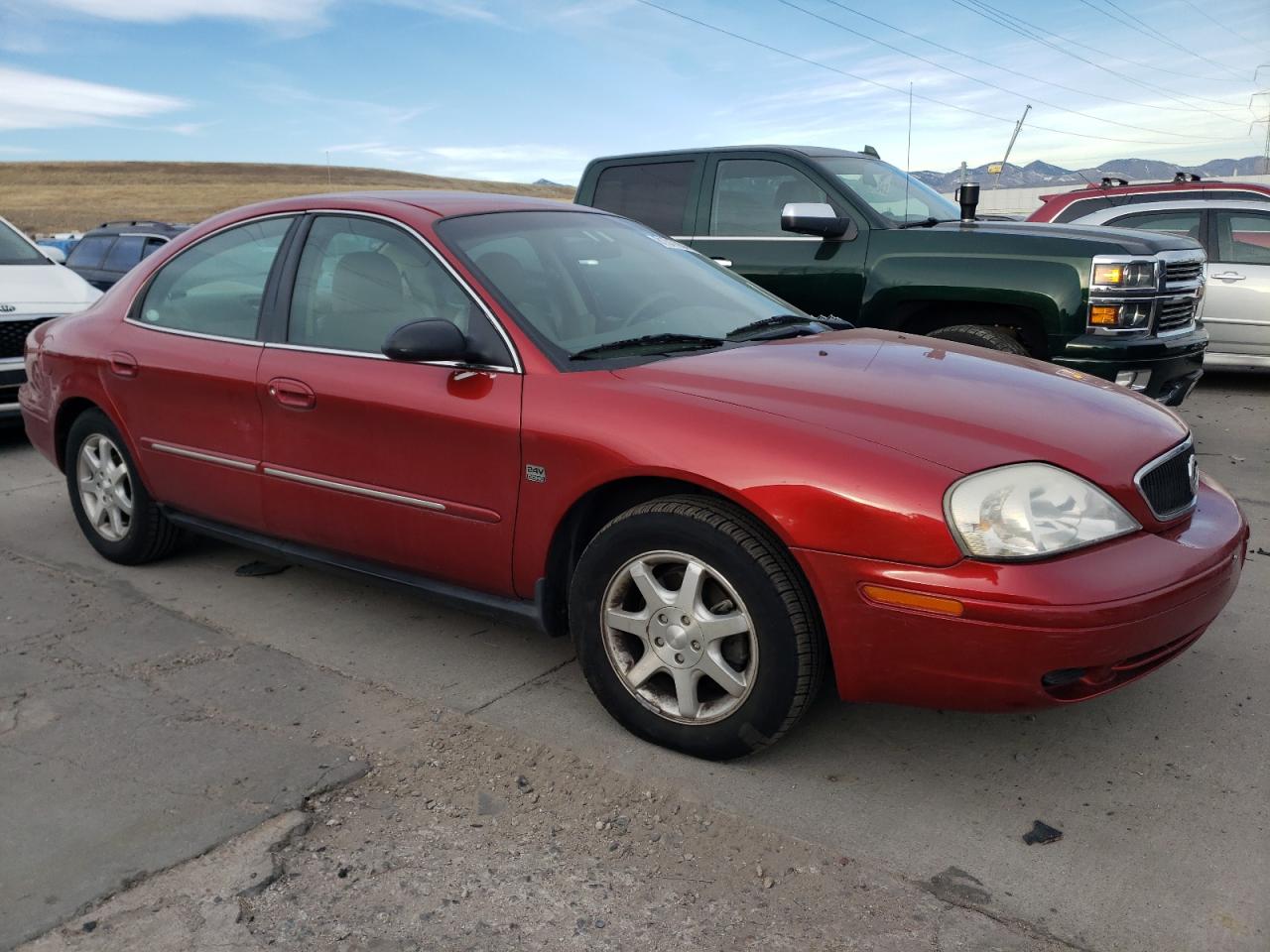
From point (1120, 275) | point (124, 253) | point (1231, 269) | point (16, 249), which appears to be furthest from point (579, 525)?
point (124, 253)

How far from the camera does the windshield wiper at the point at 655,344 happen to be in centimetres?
342

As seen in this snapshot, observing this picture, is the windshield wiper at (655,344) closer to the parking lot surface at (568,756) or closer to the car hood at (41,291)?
the parking lot surface at (568,756)

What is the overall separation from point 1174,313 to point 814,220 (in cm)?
222

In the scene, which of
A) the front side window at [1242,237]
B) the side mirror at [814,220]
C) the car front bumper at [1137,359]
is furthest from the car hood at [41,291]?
the front side window at [1242,237]

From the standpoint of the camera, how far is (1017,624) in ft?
8.48

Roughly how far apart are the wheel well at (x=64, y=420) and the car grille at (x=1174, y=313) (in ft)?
18.2

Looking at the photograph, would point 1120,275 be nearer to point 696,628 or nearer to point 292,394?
point 696,628

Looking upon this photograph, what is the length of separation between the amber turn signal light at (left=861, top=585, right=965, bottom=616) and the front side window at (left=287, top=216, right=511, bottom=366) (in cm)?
141

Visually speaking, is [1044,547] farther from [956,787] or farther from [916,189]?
[916,189]

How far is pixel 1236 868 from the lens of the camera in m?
2.57

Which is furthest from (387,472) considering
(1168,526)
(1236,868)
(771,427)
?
(1236,868)

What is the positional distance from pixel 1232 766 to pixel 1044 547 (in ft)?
3.24

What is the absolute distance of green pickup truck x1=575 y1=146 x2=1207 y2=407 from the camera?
19.6 ft

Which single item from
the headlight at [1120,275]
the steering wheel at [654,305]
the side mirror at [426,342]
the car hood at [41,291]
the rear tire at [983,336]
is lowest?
the car hood at [41,291]
